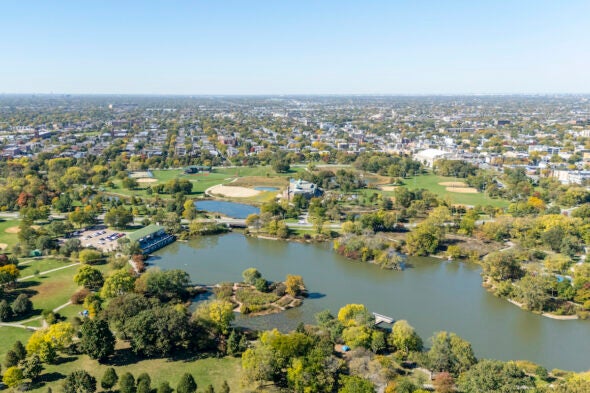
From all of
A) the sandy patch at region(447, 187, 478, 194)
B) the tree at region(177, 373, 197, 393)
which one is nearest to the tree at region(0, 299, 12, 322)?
the tree at region(177, 373, 197, 393)

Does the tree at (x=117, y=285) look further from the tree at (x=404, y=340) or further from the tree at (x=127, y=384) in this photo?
the tree at (x=404, y=340)

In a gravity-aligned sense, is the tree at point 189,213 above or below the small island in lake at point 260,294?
above

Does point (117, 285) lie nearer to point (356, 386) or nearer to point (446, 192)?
point (356, 386)

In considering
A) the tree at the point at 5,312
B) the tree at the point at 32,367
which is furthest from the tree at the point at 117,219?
the tree at the point at 32,367

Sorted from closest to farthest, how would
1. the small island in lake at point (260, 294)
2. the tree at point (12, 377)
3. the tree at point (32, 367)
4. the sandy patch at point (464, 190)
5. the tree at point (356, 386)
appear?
the tree at point (356, 386)
the tree at point (12, 377)
the tree at point (32, 367)
the small island in lake at point (260, 294)
the sandy patch at point (464, 190)

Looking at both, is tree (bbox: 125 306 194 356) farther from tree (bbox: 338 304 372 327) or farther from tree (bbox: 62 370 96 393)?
tree (bbox: 338 304 372 327)

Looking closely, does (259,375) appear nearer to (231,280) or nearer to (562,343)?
(231,280)

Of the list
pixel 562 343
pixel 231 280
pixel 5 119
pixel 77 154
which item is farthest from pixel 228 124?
pixel 562 343

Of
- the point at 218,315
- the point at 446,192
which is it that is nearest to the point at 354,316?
the point at 218,315
